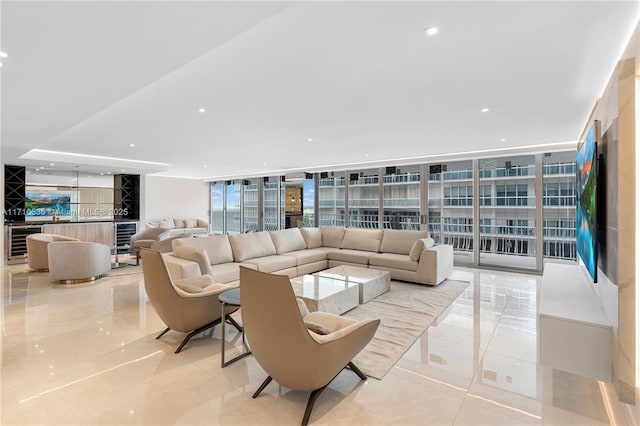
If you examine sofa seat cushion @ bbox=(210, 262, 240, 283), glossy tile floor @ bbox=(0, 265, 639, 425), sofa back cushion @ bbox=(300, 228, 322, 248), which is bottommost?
glossy tile floor @ bbox=(0, 265, 639, 425)

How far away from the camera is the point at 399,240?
6082 millimetres

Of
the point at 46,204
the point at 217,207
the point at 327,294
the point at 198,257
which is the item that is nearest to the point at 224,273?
the point at 198,257

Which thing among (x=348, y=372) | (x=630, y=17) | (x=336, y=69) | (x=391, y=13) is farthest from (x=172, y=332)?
(x=630, y=17)

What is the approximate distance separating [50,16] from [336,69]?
6.46 feet

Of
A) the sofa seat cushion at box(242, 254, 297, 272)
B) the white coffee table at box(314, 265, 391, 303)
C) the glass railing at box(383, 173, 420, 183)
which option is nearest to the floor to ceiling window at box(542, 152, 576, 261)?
the glass railing at box(383, 173, 420, 183)

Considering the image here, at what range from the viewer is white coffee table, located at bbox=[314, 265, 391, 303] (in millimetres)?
4313

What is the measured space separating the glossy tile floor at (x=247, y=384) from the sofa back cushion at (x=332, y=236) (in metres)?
A: 3.50

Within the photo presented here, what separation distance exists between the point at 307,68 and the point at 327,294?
98.2 inches

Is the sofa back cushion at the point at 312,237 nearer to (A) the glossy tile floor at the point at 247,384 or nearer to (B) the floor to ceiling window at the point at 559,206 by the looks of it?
(A) the glossy tile floor at the point at 247,384

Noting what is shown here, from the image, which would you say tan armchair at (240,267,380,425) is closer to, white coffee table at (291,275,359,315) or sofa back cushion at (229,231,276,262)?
white coffee table at (291,275,359,315)

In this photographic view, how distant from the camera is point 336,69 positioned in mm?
2764

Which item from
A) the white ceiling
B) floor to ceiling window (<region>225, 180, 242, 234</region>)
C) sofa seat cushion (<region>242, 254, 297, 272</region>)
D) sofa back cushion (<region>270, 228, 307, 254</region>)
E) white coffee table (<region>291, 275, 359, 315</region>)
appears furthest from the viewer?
floor to ceiling window (<region>225, 180, 242, 234</region>)

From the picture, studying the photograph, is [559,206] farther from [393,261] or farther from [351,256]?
[351,256]

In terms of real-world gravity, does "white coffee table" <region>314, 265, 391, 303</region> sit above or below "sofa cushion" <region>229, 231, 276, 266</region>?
below
